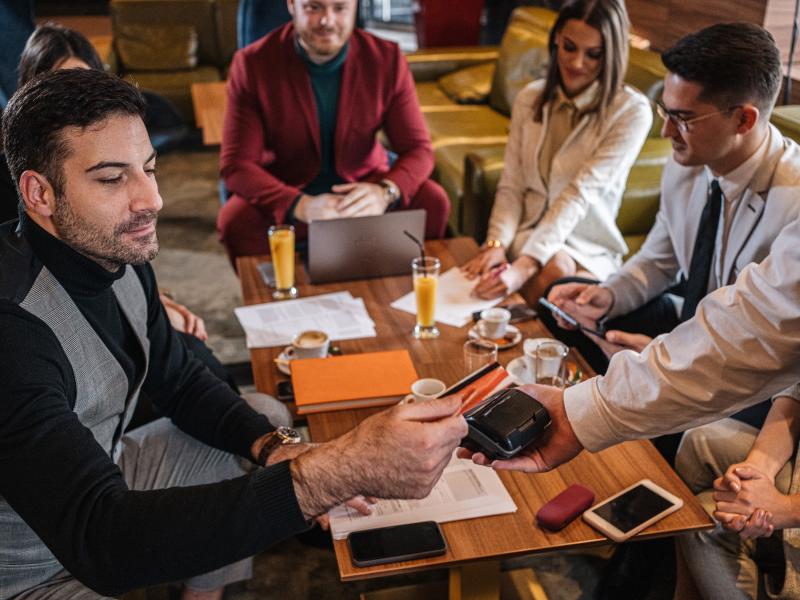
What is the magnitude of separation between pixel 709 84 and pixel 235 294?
241cm

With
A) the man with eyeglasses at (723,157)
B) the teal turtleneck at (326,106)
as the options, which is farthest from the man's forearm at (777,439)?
the teal turtleneck at (326,106)

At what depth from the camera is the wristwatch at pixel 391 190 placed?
294 centimetres

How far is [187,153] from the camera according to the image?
590 cm

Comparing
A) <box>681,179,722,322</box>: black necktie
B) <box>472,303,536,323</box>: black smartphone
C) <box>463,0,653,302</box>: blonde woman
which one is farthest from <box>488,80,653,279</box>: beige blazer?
<box>681,179,722,322</box>: black necktie

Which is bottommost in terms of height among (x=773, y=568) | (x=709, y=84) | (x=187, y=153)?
(x=187, y=153)

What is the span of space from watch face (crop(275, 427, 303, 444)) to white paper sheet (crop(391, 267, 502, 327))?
0.61m

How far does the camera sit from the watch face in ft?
5.50

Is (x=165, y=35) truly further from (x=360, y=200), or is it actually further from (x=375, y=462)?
(x=375, y=462)

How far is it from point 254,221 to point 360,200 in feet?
1.62

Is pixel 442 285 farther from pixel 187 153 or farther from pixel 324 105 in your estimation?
pixel 187 153

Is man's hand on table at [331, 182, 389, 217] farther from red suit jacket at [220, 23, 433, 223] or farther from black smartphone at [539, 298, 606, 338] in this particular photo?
black smartphone at [539, 298, 606, 338]

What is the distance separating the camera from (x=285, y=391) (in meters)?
1.88

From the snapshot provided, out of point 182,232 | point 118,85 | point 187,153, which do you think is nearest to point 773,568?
point 118,85

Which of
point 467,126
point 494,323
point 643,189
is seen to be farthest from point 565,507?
point 467,126
